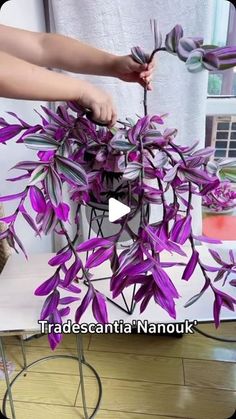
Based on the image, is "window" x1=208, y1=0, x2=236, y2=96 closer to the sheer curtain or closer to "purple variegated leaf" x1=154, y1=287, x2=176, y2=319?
the sheer curtain

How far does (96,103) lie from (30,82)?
11 centimetres

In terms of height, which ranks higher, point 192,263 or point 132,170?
point 132,170

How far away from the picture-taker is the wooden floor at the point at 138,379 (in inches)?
31.9

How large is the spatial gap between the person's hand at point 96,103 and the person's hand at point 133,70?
0.09 metres

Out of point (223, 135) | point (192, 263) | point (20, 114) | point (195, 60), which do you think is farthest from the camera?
point (223, 135)

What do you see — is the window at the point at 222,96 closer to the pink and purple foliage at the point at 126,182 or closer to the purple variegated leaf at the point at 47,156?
the pink and purple foliage at the point at 126,182

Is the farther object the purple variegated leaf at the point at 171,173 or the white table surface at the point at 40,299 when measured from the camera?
the white table surface at the point at 40,299

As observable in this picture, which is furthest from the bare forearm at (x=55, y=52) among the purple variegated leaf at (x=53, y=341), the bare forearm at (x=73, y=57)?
the purple variegated leaf at (x=53, y=341)

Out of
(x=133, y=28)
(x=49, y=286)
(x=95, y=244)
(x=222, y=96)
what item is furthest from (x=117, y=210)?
(x=222, y=96)

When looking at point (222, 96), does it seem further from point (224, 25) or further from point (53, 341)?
point (53, 341)

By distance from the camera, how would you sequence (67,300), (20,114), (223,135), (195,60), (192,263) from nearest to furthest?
1. (195,60)
2. (192,263)
3. (67,300)
4. (20,114)
5. (223,135)

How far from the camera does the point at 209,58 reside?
0.40 m

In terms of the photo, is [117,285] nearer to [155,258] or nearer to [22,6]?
[155,258]

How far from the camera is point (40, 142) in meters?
0.44
